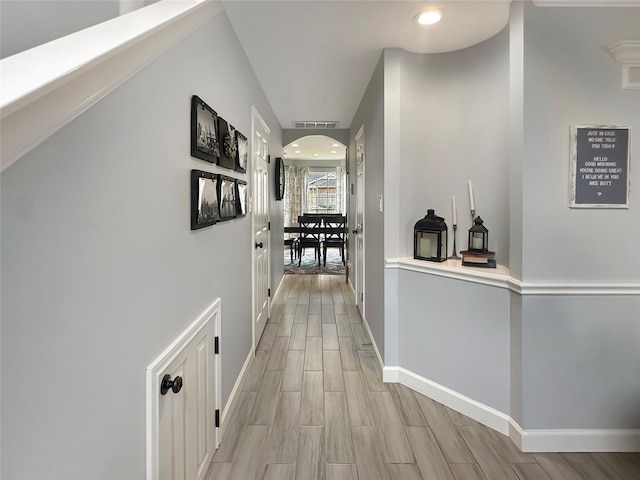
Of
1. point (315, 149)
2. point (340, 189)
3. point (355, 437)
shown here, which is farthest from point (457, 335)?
point (340, 189)

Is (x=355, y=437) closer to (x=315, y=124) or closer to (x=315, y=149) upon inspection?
(x=315, y=124)

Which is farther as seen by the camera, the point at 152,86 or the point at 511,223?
the point at 511,223

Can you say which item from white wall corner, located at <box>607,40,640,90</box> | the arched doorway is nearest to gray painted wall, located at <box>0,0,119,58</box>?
white wall corner, located at <box>607,40,640,90</box>

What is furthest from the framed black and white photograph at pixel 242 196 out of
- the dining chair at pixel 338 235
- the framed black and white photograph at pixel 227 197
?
the dining chair at pixel 338 235

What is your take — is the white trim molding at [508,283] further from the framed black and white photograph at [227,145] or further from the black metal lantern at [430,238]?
the framed black and white photograph at [227,145]

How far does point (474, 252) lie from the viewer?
2000 mm

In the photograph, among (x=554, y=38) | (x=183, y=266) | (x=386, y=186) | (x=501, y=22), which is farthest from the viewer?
(x=386, y=186)

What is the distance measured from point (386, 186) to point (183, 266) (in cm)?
156

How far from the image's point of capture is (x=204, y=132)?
4.73 ft

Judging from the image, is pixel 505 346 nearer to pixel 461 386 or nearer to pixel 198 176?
pixel 461 386

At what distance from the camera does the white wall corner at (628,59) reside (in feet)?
5.12

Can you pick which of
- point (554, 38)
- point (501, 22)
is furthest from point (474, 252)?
point (501, 22)

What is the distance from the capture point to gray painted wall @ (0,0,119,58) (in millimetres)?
1052

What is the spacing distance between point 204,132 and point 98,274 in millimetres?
903
